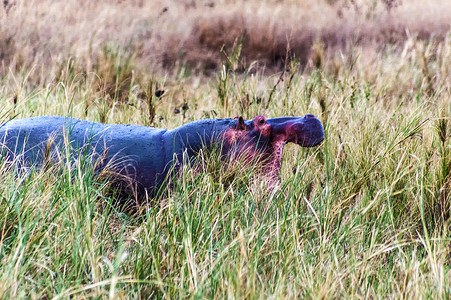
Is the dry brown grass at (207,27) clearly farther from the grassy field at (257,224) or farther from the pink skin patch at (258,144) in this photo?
the pink skin patch at (258,144)

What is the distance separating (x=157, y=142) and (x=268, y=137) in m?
0.44

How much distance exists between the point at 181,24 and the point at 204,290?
6752 mm

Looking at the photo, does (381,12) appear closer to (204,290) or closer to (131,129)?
(131,129)

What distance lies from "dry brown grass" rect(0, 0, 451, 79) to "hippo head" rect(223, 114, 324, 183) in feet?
12.6

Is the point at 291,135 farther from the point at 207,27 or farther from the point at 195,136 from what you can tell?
the point at 207,27

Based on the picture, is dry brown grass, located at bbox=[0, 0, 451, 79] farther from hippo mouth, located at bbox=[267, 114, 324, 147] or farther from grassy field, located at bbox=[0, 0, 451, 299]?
hippo mouth, located at bbox=[267, 114, 324, 147]

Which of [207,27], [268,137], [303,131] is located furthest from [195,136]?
[207,27]

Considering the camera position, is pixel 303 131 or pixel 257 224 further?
pixel 303 131

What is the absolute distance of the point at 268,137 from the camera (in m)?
2.08

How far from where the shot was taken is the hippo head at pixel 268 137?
80.0 inches

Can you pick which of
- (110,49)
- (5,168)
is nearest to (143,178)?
(5,168)

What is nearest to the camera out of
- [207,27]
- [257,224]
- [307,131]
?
[257,224]

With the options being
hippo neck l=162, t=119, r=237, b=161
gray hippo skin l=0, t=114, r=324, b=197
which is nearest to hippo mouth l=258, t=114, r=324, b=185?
gray hippo skin l=0, t=114, r=324, b=197

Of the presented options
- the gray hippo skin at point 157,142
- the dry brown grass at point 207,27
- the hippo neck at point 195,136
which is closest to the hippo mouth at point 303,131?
the gray hippo skin at point 157,142
